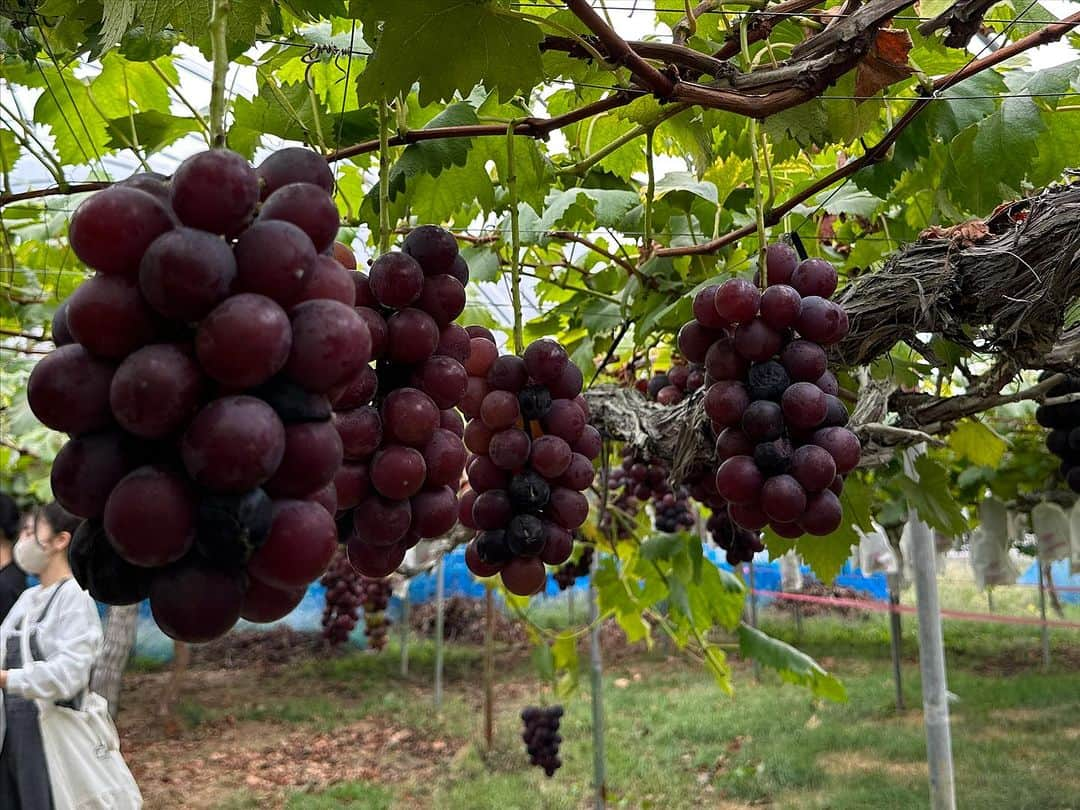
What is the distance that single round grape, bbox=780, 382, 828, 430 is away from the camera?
42.1 inches

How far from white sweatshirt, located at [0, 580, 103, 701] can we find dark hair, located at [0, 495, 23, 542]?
1.10 metres

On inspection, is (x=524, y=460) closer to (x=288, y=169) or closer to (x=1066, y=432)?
(x=288, y=169)

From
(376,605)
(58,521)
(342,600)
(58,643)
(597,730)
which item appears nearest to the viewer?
(58,643)

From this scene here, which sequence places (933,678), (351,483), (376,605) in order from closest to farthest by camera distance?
(351,483) → (933,678) → (376,605)

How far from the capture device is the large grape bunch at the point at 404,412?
0.78 meters

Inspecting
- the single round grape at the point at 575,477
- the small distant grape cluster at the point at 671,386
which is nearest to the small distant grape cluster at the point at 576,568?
the small distant grape cluster at the point at 671,386

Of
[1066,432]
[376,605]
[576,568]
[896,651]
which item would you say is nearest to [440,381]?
[1066,432]

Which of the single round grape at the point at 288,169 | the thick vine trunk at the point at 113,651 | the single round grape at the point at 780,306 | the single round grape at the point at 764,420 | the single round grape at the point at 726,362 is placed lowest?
the thick vine trunk at the point at 113,651

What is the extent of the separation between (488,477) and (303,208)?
57 cm

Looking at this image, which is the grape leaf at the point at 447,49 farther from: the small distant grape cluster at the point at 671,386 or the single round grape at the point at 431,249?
the small distant grape cluster at the point at 671,386

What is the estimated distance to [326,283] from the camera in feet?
1.80

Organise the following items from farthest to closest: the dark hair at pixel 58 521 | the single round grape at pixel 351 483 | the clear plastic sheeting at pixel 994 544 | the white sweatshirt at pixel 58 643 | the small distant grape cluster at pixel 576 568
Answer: the clear plastic sheeting at pixel 994 544, the small distant grape cluster at pixel 576 568, the dark hair at pixel 58 521, the white sweatshirt at pixel 58 643, the single round grape at pixel 351 483

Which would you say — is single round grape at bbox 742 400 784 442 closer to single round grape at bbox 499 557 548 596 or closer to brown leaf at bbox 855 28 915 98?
single round grape at bbox 499 557 548 596

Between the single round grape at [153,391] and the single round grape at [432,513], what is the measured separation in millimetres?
352
